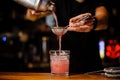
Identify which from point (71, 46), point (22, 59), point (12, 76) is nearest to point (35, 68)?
point (22, 59)

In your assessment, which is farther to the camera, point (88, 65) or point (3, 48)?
point (3, 48)

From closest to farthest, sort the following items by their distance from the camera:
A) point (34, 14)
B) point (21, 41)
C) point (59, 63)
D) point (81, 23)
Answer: point (59, 63) → point (81, 23) → point (34, 14) → point (21, 41)

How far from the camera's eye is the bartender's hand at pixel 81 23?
2.51 m

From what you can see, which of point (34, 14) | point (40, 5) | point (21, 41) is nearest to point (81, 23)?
point (40, 5)

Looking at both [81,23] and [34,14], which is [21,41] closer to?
[34,14]

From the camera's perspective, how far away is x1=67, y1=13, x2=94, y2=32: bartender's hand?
8.23 ft

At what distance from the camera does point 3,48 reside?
16.1 feet

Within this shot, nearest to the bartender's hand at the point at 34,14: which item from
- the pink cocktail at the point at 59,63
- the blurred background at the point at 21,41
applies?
the pink cocktail at the point at 59,63

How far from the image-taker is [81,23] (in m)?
2.54

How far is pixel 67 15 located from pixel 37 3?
93cm

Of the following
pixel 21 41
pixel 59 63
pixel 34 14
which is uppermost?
pixel 34 14

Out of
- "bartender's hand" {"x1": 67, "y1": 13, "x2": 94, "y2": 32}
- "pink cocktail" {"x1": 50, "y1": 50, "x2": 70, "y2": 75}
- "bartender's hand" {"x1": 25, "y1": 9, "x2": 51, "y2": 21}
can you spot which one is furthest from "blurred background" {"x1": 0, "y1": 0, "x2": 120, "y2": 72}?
"pink cocktail" {"x1": 50, "y1": 50, "x2": 70, "y2": 75}

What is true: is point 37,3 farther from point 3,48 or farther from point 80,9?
point 3,48

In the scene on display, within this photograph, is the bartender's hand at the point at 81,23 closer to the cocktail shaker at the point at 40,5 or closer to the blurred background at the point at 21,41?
the cocktail shaker at the point at 40,5
